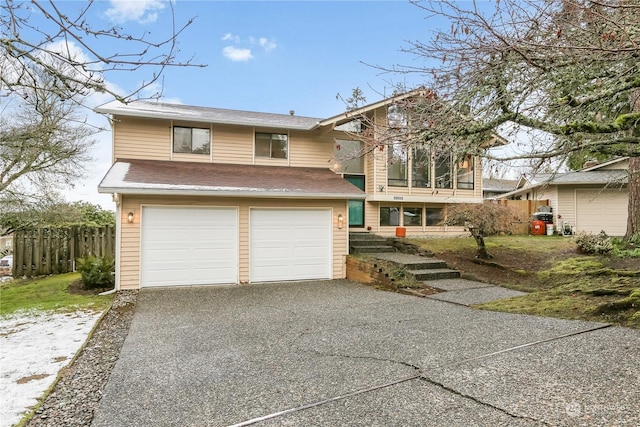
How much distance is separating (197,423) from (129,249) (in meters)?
7.27

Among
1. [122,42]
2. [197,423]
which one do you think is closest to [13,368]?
[197,423]

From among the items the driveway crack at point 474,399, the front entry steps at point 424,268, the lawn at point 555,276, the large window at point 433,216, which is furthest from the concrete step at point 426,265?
the driveway crack at point 474,399

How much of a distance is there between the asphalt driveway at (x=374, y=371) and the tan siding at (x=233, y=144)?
665cm

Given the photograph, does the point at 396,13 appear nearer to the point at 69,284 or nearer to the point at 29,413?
the point at 29,413

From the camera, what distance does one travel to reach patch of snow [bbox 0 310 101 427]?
3.36 metres

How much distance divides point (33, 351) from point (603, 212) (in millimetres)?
21293

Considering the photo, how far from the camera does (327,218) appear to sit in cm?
1092

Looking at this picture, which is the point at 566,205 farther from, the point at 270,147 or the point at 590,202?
the point at 270,147

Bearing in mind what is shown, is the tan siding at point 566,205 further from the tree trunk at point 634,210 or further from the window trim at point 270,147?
the window trim at point 270,147

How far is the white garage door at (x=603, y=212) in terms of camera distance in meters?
17.2

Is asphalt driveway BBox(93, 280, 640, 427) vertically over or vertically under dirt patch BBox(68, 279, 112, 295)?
over

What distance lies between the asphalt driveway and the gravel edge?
0.38 feet

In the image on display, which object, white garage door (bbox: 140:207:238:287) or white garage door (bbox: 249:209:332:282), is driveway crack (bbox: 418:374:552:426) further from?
white garage door (bbox: 140:207:238:287)

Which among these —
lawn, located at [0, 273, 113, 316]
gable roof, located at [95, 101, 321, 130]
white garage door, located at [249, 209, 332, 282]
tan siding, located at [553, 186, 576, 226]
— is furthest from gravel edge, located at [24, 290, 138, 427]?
tan siding, located at [553, 186, 576, 226]
